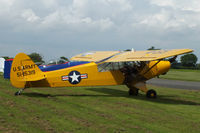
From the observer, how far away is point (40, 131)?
4961 mm

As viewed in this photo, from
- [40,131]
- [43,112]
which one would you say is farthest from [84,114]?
[40,131]

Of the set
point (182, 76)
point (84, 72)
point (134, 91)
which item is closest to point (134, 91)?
point (134, 91)

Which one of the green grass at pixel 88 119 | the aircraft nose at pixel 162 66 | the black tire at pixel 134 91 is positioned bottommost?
the green grass at pixel 88 119

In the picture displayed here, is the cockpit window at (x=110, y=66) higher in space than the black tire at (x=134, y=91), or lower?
higher

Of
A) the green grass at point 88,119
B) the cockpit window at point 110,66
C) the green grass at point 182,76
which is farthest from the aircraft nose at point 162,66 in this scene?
the green grass at point 182,76

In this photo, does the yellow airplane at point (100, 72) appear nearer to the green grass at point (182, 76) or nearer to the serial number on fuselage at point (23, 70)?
the serial number on fuselage at point (23, 70)

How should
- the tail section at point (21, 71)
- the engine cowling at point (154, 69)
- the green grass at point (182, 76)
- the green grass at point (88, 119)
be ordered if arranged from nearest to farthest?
the green grass at point (88, 119) → the tail section at point (21, 71) → the engine cowling at point (154, 69) → the green grass at point (182, 76)

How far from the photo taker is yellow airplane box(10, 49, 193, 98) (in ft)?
31.7

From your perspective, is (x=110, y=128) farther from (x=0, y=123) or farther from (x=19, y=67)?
(x=19, y=67)

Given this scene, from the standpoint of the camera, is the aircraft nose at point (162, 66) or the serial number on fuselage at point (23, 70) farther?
the aircraft nose at point (162, 66)

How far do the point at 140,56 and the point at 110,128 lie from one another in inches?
213

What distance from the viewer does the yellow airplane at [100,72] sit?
9660 mm

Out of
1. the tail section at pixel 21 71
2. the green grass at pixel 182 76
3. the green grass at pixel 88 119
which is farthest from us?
the green grass at pixel 182 76

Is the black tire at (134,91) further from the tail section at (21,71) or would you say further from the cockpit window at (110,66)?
the tail section at (21,71)
